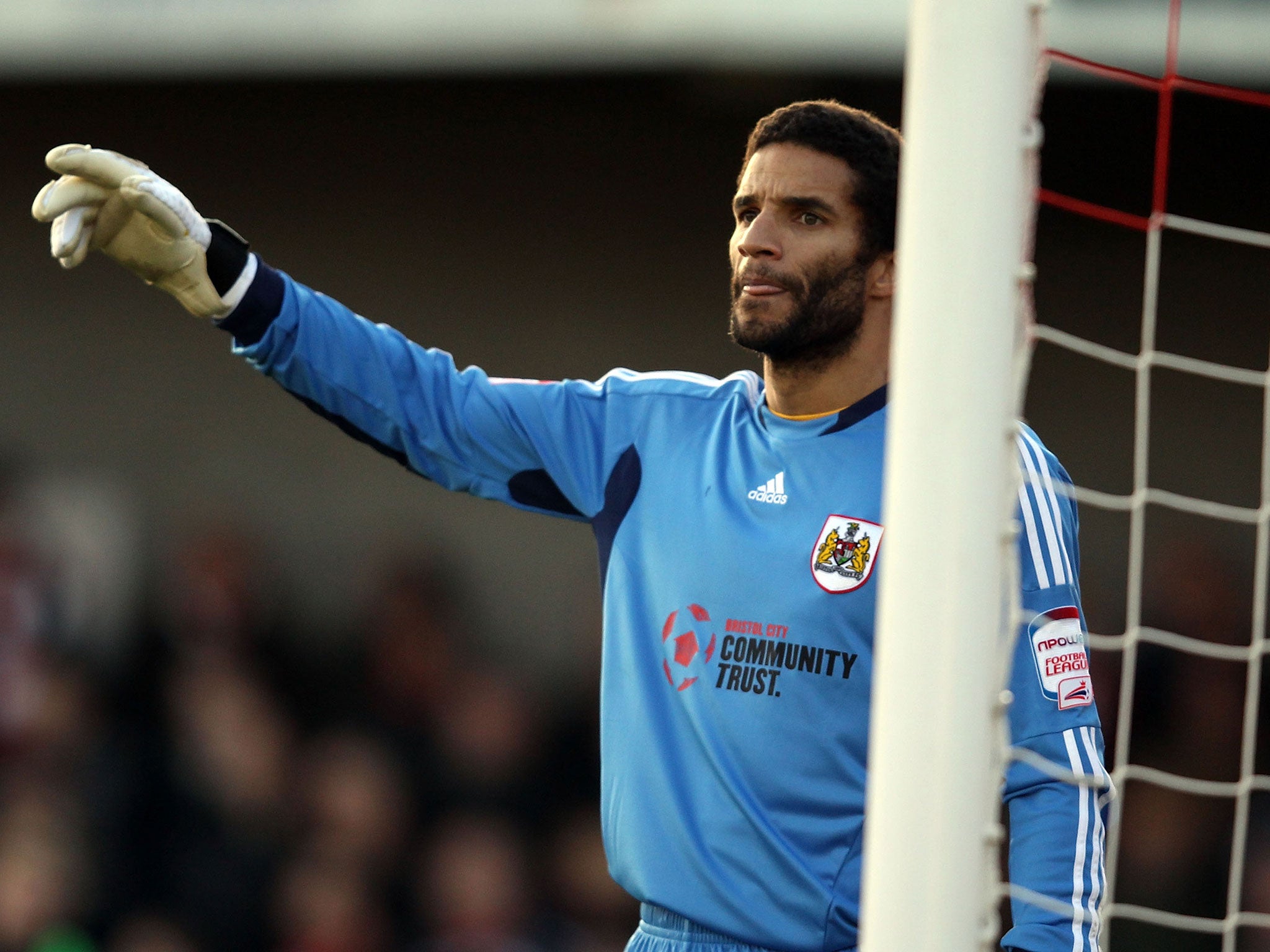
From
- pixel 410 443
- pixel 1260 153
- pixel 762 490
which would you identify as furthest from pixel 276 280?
pixel 1260 153

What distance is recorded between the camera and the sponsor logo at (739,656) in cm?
237

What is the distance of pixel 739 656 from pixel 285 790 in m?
3.80

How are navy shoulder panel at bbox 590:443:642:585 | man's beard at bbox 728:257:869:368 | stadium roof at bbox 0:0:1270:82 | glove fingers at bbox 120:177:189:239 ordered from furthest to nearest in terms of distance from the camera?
stadium roof at bbox 0:0:1270:82 → navy shoulder panel at bbox 590:443:642:585 → man's beard at bbox 728:257:869:368 → glove fingers at bbox 120:177:189:239

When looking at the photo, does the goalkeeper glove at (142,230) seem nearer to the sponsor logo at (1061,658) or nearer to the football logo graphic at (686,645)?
the football logo graphic at (686,645)

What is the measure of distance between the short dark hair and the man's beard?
66 mm

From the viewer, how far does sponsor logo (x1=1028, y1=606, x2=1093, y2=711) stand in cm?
231

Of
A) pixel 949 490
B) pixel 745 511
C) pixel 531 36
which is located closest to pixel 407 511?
pixel 531 36

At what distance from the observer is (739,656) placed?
2.41 metres

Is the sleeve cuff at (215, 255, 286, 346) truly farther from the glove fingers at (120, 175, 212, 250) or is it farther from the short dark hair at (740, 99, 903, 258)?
the short dark hair at (740, 99, 903, 258)

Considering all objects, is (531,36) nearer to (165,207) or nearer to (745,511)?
(165,207)

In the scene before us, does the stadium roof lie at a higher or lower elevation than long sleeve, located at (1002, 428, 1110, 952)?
higher

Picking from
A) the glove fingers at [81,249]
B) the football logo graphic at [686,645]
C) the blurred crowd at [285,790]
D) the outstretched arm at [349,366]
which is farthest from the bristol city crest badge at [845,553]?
the blurred crowd at [285,790]

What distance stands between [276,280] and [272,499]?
15.4 ft

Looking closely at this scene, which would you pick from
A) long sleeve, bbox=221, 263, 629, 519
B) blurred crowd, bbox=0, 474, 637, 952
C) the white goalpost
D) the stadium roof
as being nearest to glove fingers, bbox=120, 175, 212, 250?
long sleeve, bbox=221, 263, 629, 519
